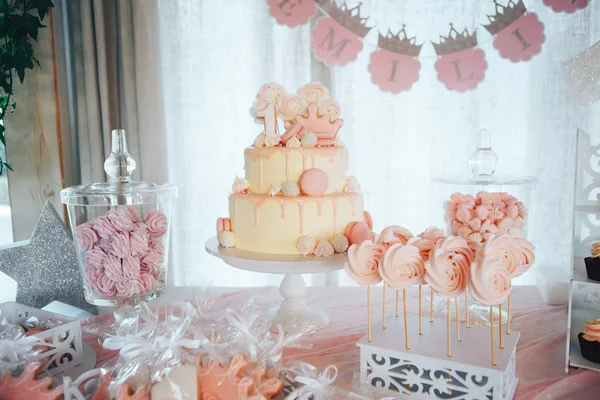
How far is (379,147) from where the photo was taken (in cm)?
279

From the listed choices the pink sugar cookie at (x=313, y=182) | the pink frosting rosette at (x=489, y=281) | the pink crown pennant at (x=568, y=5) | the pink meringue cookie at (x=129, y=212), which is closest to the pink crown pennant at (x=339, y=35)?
the pink crown pennant at (x=568, y=5)

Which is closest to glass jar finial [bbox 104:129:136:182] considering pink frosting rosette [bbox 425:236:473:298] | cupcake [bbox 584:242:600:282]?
pink frosting rosette [bbox 425:236:473:298]

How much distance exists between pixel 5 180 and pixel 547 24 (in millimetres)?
3014

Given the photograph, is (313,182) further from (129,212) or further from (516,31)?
(516,31)

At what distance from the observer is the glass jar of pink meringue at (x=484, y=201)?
1.60 meters

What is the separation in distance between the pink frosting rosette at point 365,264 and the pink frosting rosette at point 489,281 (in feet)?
0.66

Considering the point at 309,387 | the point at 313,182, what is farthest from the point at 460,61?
the point at 309,387

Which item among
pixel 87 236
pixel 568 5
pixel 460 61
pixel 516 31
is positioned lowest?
pixel 87 236

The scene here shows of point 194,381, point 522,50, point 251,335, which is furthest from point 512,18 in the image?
point 194,381

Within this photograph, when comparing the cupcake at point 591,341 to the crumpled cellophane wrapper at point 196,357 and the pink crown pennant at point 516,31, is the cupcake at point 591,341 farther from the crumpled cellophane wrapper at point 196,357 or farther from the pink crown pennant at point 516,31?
the pink crown pennant at point 516,31

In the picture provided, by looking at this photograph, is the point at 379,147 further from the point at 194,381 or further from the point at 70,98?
the point at 194,381

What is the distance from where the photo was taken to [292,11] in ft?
8.87

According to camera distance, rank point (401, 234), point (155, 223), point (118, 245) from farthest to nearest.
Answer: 1. point (155, 223)
2. point (118, 245)
3. point (401, 234)

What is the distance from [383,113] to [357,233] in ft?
4.54
